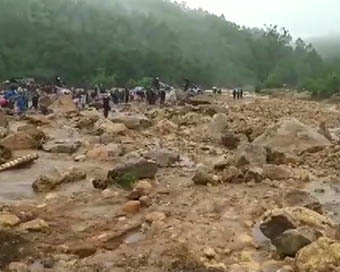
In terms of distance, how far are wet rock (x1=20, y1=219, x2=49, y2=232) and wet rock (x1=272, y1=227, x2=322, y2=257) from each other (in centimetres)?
317

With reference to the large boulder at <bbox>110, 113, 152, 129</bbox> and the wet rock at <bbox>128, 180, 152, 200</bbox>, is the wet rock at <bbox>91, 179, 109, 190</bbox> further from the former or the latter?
the large boulder at <bbox>110, 113, 152, 129</bbox>

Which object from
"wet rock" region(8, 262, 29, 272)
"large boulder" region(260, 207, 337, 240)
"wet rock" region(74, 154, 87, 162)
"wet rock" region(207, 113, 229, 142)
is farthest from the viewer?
"wet rock" region(207, 113, 229, 142)

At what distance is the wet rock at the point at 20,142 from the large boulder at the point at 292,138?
548cm

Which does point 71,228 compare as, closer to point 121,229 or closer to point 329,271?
point 121,229

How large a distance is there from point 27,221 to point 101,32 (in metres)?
58.3

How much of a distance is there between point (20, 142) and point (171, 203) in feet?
22.9

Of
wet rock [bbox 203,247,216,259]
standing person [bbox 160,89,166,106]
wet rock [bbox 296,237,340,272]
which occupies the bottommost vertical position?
standing person [bbox 160,89,166,106]

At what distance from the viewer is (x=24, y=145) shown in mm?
16875

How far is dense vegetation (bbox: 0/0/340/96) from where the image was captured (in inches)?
2094

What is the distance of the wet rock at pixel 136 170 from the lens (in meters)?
12.0

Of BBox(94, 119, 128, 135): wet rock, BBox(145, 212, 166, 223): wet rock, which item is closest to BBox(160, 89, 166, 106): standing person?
BBox(94, 119, 128, 135): wet rock

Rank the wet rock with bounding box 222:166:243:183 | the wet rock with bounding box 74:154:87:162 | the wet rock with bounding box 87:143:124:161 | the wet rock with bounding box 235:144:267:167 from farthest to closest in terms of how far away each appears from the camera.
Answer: the wet rock with bounding box 87:143:124:161, the wet rock with bounding box 74:154:87:162, the wet rock with bounding box 235:144:267:167, the wet rock with bounding box 222:166:243:183

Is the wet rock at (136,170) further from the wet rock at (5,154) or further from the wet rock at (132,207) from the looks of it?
the wet rock at (5,154)

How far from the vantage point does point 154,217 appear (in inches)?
379
